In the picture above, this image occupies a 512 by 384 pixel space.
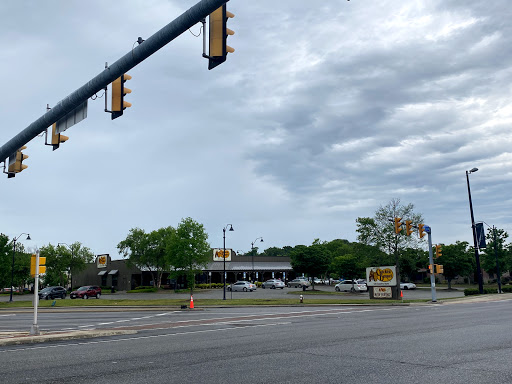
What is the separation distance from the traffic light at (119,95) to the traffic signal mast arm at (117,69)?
0.48ft

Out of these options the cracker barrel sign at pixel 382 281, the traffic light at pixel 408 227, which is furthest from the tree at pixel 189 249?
the traffic light at pixel 408 227

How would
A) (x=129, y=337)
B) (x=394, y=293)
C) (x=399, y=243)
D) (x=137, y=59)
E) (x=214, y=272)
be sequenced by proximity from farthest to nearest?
1. (x=214, y=272)
2. (x=399, y=243)
3. (x=394, y=293)
4. (x=129, y=337)
5. (x=137, y=59)

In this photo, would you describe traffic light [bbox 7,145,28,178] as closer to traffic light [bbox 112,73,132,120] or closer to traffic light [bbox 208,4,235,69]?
traffic light [bbox 112,73,132,120]

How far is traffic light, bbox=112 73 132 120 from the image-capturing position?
1148 cm

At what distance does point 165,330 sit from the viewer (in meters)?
17.9

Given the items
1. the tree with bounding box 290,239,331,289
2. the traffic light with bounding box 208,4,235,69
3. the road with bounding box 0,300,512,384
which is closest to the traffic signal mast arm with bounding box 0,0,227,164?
the traffic light with bounding box 208,4,235,69

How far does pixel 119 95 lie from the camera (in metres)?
11.5

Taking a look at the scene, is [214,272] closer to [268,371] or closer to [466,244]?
[466,244]

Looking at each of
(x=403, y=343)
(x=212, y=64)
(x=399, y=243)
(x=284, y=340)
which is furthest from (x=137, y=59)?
(x=399, y=243)

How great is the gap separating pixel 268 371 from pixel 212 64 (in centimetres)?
593

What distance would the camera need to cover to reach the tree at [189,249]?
66.6 meters

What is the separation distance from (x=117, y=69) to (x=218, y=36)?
357cm

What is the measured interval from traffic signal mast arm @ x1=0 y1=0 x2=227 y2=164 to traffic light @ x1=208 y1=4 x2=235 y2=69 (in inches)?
5.6

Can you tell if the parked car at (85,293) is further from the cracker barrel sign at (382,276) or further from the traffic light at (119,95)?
the traffic light at (119,95)
